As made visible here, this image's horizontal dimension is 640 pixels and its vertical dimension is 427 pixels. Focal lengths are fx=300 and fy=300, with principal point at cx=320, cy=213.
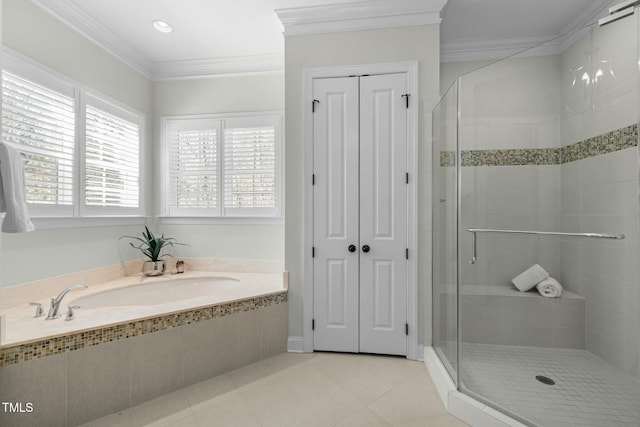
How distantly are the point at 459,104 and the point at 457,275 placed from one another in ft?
3.60

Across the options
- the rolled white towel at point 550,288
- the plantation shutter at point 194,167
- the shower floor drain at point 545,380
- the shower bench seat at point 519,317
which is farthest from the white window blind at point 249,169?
the shower floor drain at point 545,380

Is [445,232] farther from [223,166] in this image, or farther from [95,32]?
[95,32]

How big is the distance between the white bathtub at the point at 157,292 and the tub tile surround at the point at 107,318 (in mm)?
A: 51

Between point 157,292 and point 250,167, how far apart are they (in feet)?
4.77

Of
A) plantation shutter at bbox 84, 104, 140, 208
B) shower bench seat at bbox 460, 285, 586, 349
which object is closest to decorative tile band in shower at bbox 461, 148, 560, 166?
shower bench seat at bbox 460, 285, 586, 349

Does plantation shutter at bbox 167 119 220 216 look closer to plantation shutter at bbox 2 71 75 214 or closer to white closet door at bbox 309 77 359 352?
plantation shutter at bbox 2 71 75 214

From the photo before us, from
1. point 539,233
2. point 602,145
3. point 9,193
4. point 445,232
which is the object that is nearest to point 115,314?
point 9,193

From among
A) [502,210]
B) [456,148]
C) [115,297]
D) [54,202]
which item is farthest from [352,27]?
[115,297]

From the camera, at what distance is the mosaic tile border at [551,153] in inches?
53.7

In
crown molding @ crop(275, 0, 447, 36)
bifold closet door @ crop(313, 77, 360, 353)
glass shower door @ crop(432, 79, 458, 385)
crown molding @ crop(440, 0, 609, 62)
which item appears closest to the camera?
glass shower door @ crop(432, 79, 458, 385)

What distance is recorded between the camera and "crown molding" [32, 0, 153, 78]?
2213mm

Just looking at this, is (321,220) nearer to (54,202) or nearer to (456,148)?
(456,148)

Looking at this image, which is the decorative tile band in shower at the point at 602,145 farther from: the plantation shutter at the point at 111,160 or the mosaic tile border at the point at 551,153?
the plantation shutter at the point at 111,160

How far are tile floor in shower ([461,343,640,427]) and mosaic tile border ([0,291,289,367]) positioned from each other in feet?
4.76
